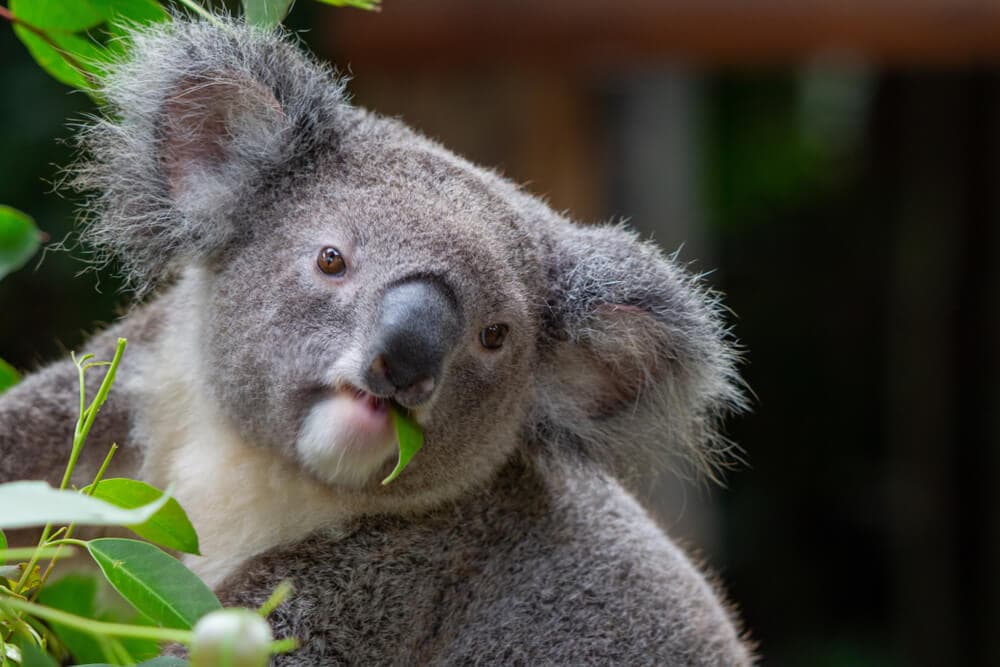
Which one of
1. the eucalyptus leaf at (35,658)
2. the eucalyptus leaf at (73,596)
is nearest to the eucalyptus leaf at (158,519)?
the eucalyptus leaf at (35,658)

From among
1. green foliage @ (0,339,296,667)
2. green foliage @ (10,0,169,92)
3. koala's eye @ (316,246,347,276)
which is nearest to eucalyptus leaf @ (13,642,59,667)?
green foliage @ (0,339,296,667)

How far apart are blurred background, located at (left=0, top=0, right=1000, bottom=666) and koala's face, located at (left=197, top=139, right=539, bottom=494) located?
3.02 meters

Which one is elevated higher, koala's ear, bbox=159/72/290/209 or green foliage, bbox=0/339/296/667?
koala's ear, bbox=159/72/290/209

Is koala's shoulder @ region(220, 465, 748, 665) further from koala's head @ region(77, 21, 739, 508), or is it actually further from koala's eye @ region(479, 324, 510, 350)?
koala's eye @ region(479, 324, 510, 350)

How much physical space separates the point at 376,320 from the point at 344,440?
18 centimetres

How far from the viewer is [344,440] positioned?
5.75ft

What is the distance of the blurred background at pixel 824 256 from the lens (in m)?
5.30

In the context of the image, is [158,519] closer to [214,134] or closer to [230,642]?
[230,642]

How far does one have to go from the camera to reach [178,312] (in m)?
2.23

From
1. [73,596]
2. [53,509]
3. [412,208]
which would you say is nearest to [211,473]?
[73,596]

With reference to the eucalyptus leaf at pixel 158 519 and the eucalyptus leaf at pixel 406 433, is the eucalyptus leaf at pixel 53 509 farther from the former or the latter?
the eucalyptus leaf at pixel 406 433

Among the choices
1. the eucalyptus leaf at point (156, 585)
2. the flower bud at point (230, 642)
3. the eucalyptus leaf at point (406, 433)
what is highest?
the eucalyptus leaf at point (406, 433)

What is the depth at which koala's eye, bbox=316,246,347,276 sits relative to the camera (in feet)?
6.23

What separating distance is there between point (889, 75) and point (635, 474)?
583 cm
